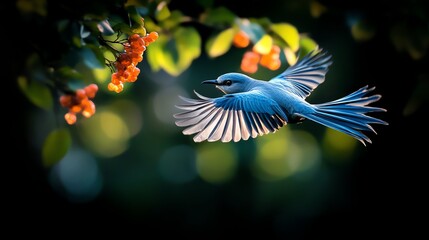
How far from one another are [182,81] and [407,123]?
7.43 ft

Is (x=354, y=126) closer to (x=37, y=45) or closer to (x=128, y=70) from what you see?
(x=128, y=70)

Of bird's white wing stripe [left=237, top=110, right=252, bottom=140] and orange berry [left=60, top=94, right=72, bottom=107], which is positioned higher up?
orange berry [left=60, top=94, right=72, bottom=107]

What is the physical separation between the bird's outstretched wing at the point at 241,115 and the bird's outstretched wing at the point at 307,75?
1.71 feet

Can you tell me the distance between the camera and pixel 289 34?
2691 mm

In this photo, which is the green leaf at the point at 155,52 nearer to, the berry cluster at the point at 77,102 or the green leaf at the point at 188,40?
the green leaf at the point at 188,40

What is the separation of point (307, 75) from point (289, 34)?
94 cm

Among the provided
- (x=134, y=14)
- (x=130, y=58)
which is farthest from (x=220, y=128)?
(x=134, y=14)

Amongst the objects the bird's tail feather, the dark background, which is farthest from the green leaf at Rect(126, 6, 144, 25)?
the dark background

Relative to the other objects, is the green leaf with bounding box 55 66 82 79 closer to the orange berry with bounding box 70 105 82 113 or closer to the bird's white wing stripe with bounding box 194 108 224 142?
the orange berry with bounding box 70 105 82 113

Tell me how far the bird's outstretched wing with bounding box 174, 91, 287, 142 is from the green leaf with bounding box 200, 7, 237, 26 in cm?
33

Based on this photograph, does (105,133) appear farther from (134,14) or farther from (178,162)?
(134,14)

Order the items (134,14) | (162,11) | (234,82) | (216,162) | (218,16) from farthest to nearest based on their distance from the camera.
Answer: (216,162) < (234,82) < (218,16) < (162,11) < (134,14)

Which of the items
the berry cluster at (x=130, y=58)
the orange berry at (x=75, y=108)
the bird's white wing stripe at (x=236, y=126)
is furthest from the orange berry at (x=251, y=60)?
the orange berry at (x=75, y=108)

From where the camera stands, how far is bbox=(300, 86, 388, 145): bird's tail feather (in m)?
2.62
